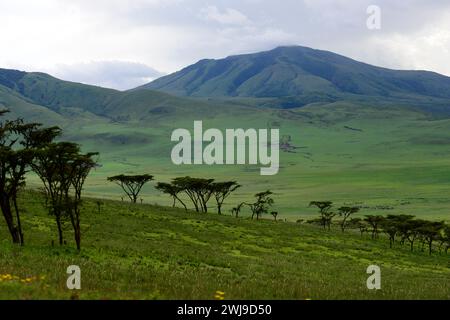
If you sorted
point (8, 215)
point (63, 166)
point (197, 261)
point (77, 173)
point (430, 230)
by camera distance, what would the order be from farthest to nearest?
point (430, 230), point (77, 173), point (197, 261), point (63, 166), point (8, 215)

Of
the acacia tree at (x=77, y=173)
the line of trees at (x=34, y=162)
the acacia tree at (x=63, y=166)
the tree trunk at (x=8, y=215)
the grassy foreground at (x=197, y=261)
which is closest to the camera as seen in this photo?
the grassy foreground at (x=197, y=261)

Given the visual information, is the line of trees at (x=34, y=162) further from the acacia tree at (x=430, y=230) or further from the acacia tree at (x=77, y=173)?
the acacia tree at (x=430, y=230)

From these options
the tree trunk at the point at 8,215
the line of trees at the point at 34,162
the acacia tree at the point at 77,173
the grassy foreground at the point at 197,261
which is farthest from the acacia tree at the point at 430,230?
the tree trunk at the point at 8,215

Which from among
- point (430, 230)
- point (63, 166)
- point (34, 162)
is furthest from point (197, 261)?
point (430, 230)

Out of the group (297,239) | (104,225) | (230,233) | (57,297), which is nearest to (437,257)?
(297,239)

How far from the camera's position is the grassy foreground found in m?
16.5

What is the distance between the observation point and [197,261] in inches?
1394

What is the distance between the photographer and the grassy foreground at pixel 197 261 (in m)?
16.5

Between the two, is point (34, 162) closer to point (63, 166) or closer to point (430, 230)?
point (63, 166)

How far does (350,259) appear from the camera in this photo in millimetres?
51656

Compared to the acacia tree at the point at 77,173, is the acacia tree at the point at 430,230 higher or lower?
lower

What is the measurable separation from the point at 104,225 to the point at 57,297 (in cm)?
4142

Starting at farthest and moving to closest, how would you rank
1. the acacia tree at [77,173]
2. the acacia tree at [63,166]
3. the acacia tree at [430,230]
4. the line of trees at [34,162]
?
the acacia tree at [430,230] → the acacia tree at [77,173] → the acacia tree at [63,166] → the line of trees at [34,162]

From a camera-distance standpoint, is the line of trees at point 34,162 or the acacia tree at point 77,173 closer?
the line of trees at point 34,162
